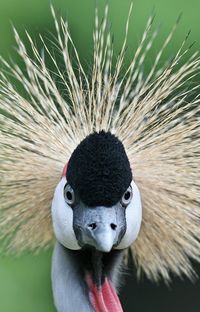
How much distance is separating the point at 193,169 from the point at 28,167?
1.28ft

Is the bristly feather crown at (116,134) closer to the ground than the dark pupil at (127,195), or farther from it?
farther from it

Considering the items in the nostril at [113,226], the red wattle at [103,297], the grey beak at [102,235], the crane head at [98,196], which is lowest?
the red wattle at [103,297]

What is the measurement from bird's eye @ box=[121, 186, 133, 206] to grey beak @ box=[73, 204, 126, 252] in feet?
0.05

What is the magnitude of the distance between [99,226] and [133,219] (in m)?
0.13

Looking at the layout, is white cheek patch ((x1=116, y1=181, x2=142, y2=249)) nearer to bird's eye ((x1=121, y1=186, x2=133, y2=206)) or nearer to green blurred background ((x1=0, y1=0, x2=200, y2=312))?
bird's eye ((x1=121, y1=186, x2=133, y2=206))

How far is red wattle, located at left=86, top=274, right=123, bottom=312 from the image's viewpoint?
6.32ft

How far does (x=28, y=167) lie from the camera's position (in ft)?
6.41

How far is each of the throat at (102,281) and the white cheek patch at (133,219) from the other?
9 cm

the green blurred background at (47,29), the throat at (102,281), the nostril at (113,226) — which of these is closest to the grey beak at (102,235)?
the nostril at (113,226)

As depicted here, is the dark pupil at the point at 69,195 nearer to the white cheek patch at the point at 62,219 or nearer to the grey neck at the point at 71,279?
the white cheek patch at the point at 62,219

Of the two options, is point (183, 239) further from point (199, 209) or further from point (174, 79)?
point (174, 79)

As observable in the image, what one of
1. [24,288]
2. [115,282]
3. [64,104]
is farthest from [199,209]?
[24,288]

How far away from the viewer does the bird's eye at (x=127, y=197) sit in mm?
1788

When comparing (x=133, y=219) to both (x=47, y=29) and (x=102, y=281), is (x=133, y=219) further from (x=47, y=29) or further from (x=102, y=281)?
(x=47, y=29)
